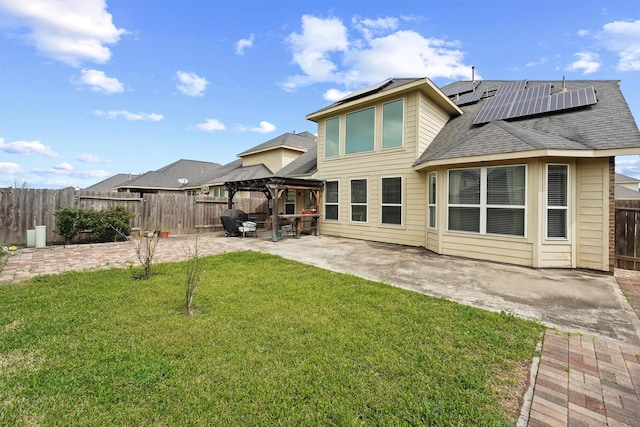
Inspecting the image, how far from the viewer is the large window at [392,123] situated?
30.4 feet

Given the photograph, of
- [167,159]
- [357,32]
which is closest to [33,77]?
[357,32]

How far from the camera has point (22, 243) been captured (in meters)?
8.58

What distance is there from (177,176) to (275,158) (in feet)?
42.5

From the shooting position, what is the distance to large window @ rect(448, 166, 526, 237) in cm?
632

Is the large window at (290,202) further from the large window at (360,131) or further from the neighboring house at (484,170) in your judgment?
the large window at (360,131)

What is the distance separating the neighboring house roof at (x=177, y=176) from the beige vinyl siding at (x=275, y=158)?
5585 millimetres

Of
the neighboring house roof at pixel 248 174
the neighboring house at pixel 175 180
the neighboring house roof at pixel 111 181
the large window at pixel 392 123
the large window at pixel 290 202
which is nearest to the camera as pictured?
the large window at pixel 392 123

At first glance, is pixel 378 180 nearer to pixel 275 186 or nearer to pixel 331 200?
pixel 331 200

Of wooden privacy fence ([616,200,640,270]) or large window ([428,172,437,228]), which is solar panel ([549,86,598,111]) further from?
large window ([428,172,437,228])

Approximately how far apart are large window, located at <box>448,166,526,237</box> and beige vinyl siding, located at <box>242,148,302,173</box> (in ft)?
41.9

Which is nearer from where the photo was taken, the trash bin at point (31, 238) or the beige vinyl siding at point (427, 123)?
the trash bin at point (31, 238)

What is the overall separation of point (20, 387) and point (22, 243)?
385 inches

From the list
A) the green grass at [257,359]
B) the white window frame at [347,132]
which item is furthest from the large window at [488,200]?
the green grass at [257,359]

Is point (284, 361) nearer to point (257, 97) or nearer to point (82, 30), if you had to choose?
point (82, 30)
